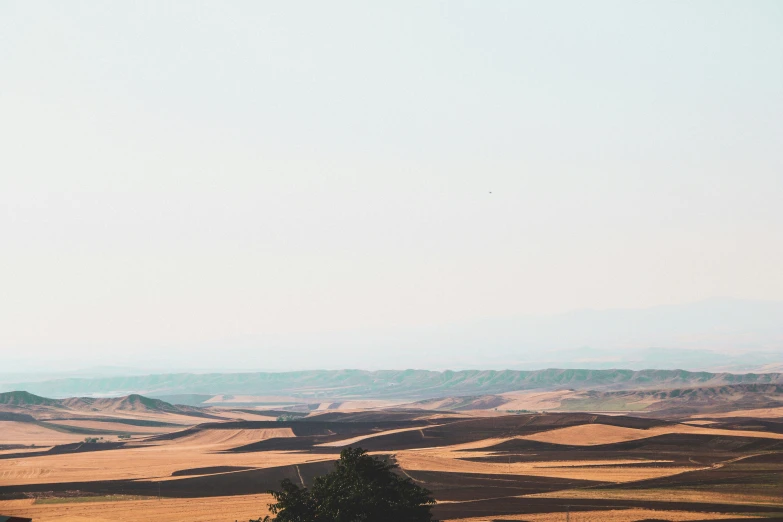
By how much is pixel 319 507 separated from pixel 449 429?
124237 mm

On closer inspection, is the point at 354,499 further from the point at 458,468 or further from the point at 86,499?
the point at 458,468

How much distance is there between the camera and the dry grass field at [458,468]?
83750 mm

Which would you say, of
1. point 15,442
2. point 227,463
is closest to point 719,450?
point 227,463

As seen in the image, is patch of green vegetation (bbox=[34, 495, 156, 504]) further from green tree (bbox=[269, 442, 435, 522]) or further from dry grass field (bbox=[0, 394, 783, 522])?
green tree (bbox=[269, 442, 435, 522])

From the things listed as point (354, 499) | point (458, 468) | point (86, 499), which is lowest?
point (458, 468)

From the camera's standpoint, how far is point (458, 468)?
379 ft

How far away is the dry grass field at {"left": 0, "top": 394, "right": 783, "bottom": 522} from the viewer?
8375 cm

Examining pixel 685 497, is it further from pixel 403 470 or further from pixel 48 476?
pixel 48 476

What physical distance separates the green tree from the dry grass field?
1142 inches

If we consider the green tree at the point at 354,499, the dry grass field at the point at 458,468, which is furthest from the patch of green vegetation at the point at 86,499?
the green tree at the point at 354,499

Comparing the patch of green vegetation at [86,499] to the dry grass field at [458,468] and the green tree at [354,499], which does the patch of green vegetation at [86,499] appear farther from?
the green tree at [354,499]

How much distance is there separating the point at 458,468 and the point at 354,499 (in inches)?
2762

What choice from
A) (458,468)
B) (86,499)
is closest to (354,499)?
(86,499)

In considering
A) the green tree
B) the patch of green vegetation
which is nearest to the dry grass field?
the patch of green vegetation
